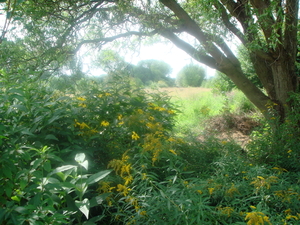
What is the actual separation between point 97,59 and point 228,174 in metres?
3.38

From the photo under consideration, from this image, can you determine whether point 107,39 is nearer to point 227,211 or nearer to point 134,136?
point 134,136

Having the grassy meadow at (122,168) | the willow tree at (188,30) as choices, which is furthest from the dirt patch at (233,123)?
the grassy meadow at (122,168)

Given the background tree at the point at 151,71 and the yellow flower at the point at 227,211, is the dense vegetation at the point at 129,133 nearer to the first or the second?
the yellow flower at the point at 227,211

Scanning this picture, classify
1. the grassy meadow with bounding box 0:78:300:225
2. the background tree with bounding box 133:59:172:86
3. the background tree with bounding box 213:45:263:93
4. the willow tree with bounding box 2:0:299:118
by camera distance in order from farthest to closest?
the background tree with bounding box 213:45:263:93 → the background tree with bounding box 133:59:172:86 → the willow tree with bounding box 2:0:299:118 → the grassy meadow with bounding box 0:78:300:225

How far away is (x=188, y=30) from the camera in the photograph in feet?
15.2

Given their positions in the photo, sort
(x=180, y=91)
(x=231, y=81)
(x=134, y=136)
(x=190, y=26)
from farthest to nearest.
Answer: (x=180, y=91)
(x=231, y=81)
(x=190, y=26)
(x=134, y=136)

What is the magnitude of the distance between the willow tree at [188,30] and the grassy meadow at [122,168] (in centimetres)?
131

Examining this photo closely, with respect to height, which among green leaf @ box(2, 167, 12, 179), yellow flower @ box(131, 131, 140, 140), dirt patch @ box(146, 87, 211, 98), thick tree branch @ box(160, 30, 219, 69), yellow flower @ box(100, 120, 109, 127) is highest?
thick tree branch @ box(160, 30, 219, 69)

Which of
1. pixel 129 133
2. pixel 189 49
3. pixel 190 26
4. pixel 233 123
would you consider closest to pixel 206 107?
pixel 233 123

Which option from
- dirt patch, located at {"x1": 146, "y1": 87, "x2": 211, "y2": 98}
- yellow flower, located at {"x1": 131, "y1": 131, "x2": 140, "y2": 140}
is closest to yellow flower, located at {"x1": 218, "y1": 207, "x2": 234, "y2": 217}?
yellow flower, located at {"x1": 131, "y1": 131, "x2": 140, "y2": 140}

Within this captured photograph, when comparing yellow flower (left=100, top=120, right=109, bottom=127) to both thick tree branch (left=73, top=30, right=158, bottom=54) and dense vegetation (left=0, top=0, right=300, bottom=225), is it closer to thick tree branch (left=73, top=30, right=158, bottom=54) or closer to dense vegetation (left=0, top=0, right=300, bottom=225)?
dense vegetation (left=0, top=0, right=300, bottom=225)

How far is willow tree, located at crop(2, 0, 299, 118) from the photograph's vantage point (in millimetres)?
4258

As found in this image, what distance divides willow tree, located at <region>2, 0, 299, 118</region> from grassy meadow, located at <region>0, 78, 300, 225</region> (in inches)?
51.7

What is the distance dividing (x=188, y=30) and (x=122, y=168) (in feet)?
11.0
